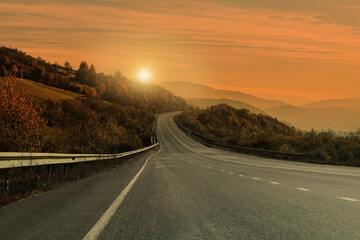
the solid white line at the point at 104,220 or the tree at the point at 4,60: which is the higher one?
the tree at the point at 4,60

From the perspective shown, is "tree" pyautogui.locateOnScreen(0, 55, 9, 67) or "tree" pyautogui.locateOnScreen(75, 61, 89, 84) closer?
"tree" pyautogui.locateOnScreen(0, 55, 9, 67)

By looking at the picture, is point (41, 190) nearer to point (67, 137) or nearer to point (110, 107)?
point (67, 137)

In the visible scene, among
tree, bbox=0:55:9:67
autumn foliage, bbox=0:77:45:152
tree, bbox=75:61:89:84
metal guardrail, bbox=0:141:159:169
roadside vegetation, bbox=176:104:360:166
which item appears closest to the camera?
metal guardrail, bbox=0:141:159:169

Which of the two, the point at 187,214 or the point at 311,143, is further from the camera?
the point at 311,143

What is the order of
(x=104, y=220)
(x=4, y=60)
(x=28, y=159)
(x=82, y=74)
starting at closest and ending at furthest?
(x=104, y=220), (x=28, y=159), (x=4, y=60), (x=82, y=74)

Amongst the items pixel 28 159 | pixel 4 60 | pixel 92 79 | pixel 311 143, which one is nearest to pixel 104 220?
pixel 28 159

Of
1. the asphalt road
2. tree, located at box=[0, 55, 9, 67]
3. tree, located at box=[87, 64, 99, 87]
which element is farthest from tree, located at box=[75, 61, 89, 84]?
the asphalt road

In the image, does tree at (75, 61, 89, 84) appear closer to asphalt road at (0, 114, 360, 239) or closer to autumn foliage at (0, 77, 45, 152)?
autumn foliage at (0, 77, 45, 152)

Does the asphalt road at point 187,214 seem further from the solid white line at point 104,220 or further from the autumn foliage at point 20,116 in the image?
the autumn foliage at point 20,116

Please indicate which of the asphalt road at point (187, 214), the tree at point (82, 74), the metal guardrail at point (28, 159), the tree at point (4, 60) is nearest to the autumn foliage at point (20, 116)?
the metal guardrail at point (28, 159)

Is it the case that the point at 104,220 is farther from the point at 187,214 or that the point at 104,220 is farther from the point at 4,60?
the point at 4,60

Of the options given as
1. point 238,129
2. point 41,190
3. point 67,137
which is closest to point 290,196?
point 41,190

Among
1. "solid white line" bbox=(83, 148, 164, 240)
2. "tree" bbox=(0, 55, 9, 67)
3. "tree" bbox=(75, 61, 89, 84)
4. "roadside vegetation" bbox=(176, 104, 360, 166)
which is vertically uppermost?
"tree" bbox=(75, 61, 89, 84)

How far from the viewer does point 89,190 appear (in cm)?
923
